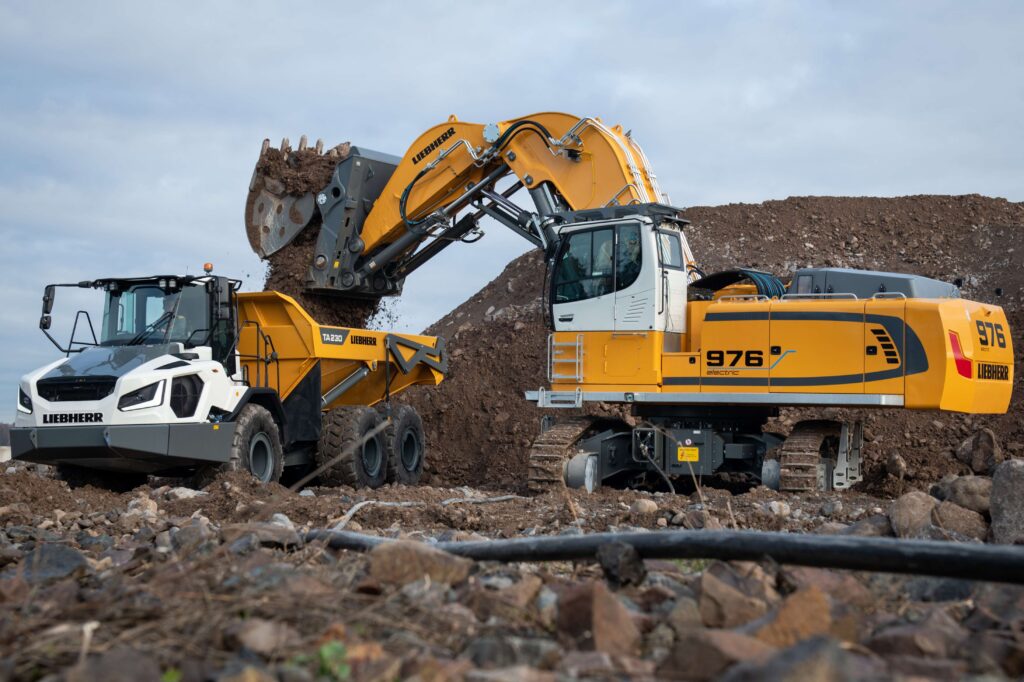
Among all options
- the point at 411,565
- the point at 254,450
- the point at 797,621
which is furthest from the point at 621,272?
the point at 797,621

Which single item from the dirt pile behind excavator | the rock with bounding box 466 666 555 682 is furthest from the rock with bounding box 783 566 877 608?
the dirt pile behind excavator

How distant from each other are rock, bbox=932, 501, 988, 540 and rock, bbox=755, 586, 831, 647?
4771mm

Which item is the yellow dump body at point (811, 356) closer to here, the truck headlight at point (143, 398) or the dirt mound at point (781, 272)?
the truck headlight at point (143, 398)

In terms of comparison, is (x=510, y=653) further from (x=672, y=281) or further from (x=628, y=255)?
(x=672, y=281)

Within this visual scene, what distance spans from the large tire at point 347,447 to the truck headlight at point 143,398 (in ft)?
9.16

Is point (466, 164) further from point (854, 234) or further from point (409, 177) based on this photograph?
point (854, 234)

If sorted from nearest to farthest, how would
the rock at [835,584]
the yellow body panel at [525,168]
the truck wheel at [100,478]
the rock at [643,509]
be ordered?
the rock at [835,584] → the rock at [643,509] → the truck wheel at [100,478] → the yellow body panel at [525,168]

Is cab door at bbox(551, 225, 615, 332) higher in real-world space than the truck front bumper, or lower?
higher

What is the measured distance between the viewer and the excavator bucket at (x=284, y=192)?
582 inches

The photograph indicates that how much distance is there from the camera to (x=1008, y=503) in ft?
25.4

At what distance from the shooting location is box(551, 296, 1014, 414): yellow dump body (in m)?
11.6

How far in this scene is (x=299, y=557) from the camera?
5137mm

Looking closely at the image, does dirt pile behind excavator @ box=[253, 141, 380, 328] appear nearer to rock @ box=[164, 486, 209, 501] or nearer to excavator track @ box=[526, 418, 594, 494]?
excavator track @ box=[526, 418, 594, 494]

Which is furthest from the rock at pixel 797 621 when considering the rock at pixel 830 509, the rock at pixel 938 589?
the rock at pixel 830 509
